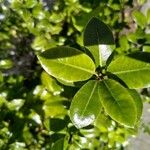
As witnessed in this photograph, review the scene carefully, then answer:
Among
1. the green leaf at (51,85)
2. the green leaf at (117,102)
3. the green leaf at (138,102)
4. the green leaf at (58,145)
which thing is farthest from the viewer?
the green leaf at (51,85)

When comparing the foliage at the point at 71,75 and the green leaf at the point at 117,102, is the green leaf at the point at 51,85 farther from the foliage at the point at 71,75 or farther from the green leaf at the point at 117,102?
the green leaf at the point at 117,102

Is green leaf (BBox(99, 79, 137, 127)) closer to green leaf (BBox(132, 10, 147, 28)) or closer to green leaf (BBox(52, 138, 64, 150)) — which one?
green leaf (BBox(52, 138, 64, 150))

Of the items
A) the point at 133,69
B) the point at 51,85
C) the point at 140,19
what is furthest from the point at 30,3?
the point at 133,69

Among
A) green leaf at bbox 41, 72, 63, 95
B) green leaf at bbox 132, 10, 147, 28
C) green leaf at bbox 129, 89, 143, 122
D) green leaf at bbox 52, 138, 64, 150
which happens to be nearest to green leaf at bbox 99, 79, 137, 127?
green leaf at bbox 129, 89, 143, 122

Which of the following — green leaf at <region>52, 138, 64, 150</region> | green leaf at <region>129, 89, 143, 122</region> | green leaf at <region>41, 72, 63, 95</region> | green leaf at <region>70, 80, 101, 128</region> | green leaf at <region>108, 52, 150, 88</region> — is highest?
green leaf at <region>108, 52, 150, 88</region>

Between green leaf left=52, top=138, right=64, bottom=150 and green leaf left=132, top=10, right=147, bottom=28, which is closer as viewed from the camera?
green leaf left=52, top=138, right=64, bottom=150

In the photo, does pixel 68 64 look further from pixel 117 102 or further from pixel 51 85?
pixel 51 85

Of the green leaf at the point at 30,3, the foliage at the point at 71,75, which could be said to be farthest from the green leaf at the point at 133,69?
the green leaf at the point at 30,3

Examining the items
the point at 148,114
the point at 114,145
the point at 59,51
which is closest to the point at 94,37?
the point at 59,51
